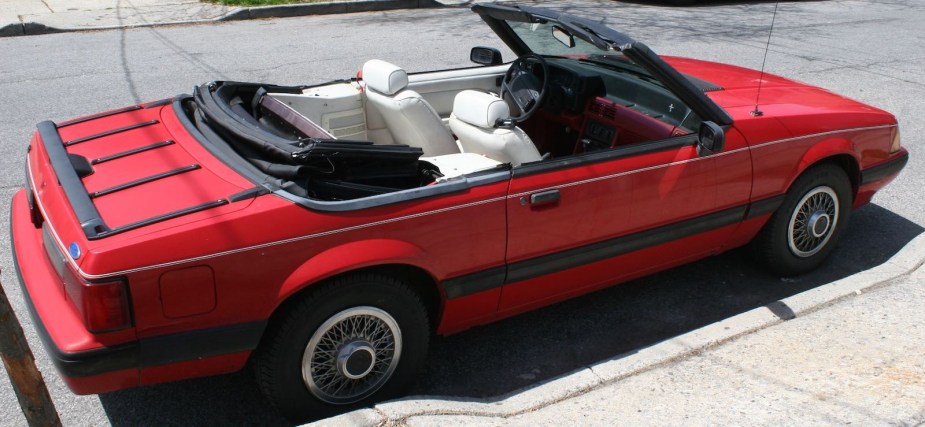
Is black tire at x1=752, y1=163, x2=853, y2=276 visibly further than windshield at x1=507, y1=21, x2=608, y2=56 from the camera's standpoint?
Yes

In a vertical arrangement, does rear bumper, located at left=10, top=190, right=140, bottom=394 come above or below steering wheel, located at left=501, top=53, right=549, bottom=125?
below

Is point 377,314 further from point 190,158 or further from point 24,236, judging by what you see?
point 24,236

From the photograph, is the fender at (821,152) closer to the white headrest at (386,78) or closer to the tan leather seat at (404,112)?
the tan leather seat at (404,112)

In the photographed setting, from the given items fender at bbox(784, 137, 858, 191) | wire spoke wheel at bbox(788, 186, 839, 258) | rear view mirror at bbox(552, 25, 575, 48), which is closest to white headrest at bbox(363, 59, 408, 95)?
rear view mirror at bbox(552, 25, 575, 48)

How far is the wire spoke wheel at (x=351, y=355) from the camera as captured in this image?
3.20 meters

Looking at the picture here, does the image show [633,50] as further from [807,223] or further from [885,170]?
[885,170]

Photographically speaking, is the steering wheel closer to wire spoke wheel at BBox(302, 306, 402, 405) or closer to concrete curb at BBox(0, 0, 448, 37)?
wire spoke wheel at BBox(302, 306, 402, 405)

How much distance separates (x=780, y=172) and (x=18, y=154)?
5.25 meters

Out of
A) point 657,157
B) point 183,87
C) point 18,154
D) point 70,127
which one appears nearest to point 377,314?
point 657,157

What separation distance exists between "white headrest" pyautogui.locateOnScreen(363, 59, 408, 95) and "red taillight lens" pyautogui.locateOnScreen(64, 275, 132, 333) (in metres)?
1.72

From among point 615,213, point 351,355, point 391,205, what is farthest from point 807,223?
point 351,355

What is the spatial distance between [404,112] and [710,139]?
1437 mm

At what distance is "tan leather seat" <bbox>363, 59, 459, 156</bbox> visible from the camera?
3.99 metres

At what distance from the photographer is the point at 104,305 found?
2717 millimetres
